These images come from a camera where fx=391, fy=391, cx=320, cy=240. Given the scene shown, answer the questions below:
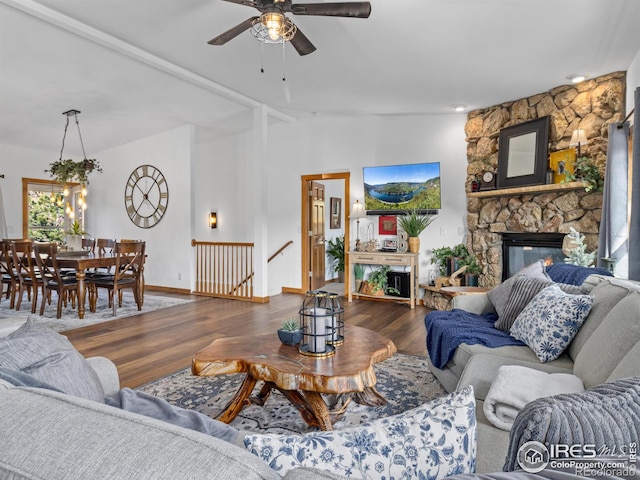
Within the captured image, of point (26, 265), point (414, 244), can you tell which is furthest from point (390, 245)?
point (26, 265)

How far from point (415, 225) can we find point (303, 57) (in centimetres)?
289

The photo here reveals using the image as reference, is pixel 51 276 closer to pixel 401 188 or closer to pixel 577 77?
pixel 401 188

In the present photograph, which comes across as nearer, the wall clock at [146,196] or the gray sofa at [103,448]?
the gray sofa at [103,448]

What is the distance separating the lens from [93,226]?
849cm

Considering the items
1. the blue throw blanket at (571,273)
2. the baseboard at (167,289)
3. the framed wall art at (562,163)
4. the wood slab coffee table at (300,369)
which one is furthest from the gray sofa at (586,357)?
the baseboard at (167,289)

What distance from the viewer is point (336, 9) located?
2.61 m

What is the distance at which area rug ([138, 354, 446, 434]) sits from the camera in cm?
238

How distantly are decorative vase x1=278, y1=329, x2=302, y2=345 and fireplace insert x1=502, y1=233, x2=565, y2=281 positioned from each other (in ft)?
11.9

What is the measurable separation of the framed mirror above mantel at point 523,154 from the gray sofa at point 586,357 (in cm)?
269

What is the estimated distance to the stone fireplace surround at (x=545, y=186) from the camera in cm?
424

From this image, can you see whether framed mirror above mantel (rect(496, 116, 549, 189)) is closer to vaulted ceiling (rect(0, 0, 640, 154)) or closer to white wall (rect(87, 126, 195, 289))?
vaulted ceiling (rect(0, 0, 640, 154))

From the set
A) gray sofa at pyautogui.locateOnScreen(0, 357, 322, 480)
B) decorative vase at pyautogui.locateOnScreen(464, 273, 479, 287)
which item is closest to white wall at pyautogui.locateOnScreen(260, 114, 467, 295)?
decorative vase at pyautogui.locateOnScreen(464, 273, 479, 287)

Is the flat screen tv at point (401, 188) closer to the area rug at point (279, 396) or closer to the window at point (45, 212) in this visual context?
the area rug at point (279, 396)

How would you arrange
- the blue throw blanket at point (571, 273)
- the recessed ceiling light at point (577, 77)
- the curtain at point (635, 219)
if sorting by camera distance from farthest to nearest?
1. the recessed ceiling light at point (577, 77)
2. the curtain at point (635, 219)
3. the blue throw blanket at point (571, 273)
